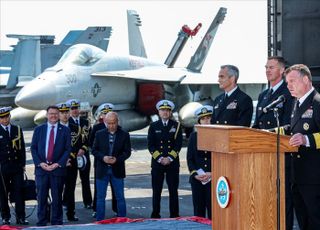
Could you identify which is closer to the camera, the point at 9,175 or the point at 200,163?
the point at 200,163

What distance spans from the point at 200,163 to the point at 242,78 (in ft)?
61.7

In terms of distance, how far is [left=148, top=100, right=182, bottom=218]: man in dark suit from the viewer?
10258mm

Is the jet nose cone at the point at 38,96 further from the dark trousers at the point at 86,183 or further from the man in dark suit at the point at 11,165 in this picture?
the man in dark suit at the point at 11,165

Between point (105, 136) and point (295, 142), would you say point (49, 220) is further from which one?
point (295, 142)

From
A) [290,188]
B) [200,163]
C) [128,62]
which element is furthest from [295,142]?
[128,62]

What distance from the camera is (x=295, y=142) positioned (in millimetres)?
5742

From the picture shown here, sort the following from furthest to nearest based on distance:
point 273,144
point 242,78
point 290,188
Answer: point 242,78, point 290,188, point 273,144

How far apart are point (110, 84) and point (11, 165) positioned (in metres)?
13.3

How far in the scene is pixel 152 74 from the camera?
24.5m

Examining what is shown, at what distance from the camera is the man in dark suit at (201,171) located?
9.14 metres

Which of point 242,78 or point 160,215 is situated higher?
point 242,78

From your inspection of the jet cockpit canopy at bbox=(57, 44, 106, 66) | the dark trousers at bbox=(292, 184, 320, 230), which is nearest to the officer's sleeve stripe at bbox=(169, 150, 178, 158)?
the dark trousers at bbox=(292, 184, 320, 230)

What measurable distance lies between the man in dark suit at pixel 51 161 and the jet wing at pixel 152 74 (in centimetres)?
1304

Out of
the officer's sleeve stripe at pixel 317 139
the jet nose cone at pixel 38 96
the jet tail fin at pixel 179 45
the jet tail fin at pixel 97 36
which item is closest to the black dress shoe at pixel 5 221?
the officer's sleeve stripe at pixel 317 139
